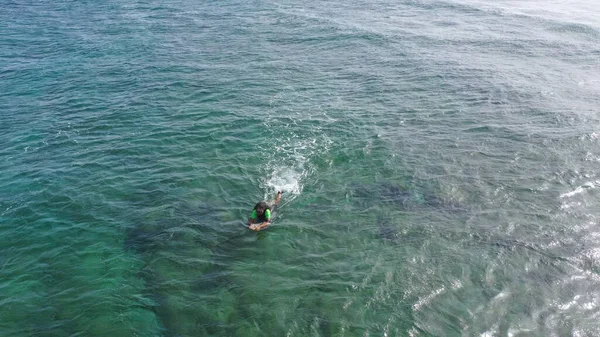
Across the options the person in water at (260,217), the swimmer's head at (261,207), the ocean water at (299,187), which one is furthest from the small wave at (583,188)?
the swimmer's head at (261,207)

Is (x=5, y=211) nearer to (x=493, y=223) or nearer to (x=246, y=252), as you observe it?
(x=246, y=252)

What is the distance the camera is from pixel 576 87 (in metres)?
47.1

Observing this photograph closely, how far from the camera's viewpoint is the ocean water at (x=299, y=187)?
2188 centimetres

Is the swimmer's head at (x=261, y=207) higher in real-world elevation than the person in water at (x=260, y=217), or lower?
higher

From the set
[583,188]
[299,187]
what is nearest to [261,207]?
[299,187]

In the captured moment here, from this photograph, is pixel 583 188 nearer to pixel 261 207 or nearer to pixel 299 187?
pixel 299 187

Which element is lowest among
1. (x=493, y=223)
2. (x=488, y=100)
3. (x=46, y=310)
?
(x=46, y=310)

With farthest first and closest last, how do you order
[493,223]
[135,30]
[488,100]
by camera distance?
1. [135,30]
2. [488,100]
3. [493,223]

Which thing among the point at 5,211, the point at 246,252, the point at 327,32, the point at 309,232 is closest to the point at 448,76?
the point at 327,32

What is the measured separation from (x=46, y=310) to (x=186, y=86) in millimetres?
29864

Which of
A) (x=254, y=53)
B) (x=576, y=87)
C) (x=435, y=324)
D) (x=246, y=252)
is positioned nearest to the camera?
(x=435, y=324)

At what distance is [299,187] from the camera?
31.1 meters

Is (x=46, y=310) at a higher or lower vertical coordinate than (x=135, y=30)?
lower

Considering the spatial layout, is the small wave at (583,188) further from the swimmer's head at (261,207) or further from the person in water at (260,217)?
the swimmer's head at (261,207)
